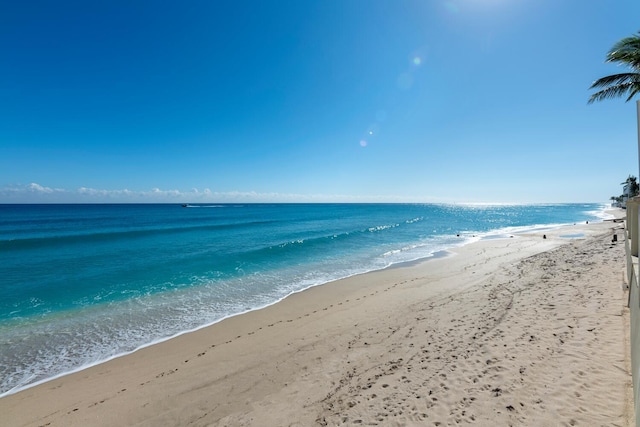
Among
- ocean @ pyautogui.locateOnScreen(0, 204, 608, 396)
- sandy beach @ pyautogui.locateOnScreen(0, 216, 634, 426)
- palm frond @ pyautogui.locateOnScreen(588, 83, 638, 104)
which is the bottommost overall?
ocean @ pyautogui.locateOnScreen(0, 204, 608, 396)

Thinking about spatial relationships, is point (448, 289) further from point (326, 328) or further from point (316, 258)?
point (316, 258)

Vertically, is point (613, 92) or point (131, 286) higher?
point (613, 92)

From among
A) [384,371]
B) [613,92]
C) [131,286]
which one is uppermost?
[613,92]

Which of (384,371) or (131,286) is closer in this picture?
(384,371)

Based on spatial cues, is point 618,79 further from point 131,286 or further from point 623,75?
point 131,286

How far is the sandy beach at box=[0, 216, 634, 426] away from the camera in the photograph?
14.5ft

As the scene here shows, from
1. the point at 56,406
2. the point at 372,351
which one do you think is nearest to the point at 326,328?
the point at 372,351

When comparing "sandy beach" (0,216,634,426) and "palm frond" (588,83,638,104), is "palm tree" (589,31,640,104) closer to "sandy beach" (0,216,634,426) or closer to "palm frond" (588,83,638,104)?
"palm frond" (588,83,638,104)

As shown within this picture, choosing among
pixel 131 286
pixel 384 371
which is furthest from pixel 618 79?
pixel 131 286

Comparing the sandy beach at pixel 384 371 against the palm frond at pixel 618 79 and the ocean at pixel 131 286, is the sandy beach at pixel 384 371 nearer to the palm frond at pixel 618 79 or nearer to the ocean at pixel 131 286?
the ocean at pixel 131 286

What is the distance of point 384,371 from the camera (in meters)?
5.63

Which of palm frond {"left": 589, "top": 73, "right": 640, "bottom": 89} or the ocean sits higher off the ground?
palm frond {"left": 589, "top": 73, "right": 640, "bottom": 89}

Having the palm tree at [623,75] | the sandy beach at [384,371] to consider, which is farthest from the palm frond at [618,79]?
the sandy beach at [384,371]

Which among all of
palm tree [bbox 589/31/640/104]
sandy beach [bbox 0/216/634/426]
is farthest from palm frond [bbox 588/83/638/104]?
sandy beach [bbox 0/216/634/426]
